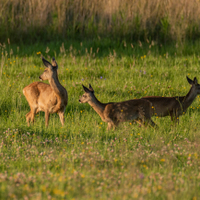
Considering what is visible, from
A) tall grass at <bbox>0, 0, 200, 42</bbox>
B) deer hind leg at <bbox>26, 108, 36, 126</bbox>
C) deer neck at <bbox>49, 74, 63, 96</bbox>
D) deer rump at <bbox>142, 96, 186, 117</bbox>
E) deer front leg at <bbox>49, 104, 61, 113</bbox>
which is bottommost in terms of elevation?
deer hind leg at <bbox>26, 108, 36, 126</bbox>

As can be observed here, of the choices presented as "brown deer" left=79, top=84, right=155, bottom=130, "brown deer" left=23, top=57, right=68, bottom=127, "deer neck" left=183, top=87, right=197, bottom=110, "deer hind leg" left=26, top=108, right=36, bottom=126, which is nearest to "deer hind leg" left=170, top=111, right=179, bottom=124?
"deer neck" left=183, top=87, right=197, bottom=110

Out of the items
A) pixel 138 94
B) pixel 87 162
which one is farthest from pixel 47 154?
pixel 138 94

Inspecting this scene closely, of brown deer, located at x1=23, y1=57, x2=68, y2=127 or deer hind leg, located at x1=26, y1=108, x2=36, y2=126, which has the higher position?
brown deer, located at x1=23, y1=57, x2=68, y2=127

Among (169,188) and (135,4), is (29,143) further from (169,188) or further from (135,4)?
(135,4)

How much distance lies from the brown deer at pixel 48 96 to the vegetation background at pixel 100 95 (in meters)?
0.24

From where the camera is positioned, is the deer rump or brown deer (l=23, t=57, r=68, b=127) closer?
brown deer (l=23, t=57, r=68, b=127)

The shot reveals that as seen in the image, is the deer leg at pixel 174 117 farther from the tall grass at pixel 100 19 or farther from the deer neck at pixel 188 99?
the tall grass at pixel 100 19

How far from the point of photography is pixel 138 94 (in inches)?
386

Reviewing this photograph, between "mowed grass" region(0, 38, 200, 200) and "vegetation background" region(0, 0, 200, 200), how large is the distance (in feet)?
0.07

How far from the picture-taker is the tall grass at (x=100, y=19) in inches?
575

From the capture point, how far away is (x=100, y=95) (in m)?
9.73

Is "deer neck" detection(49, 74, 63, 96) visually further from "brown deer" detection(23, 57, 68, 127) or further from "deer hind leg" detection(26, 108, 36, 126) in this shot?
"deer hind leg" detection(26, 108, 36, 126)

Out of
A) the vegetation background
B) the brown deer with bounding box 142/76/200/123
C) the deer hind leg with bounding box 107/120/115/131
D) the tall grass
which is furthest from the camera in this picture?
the tall grass

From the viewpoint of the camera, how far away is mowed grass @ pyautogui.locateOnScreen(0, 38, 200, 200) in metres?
4.23
